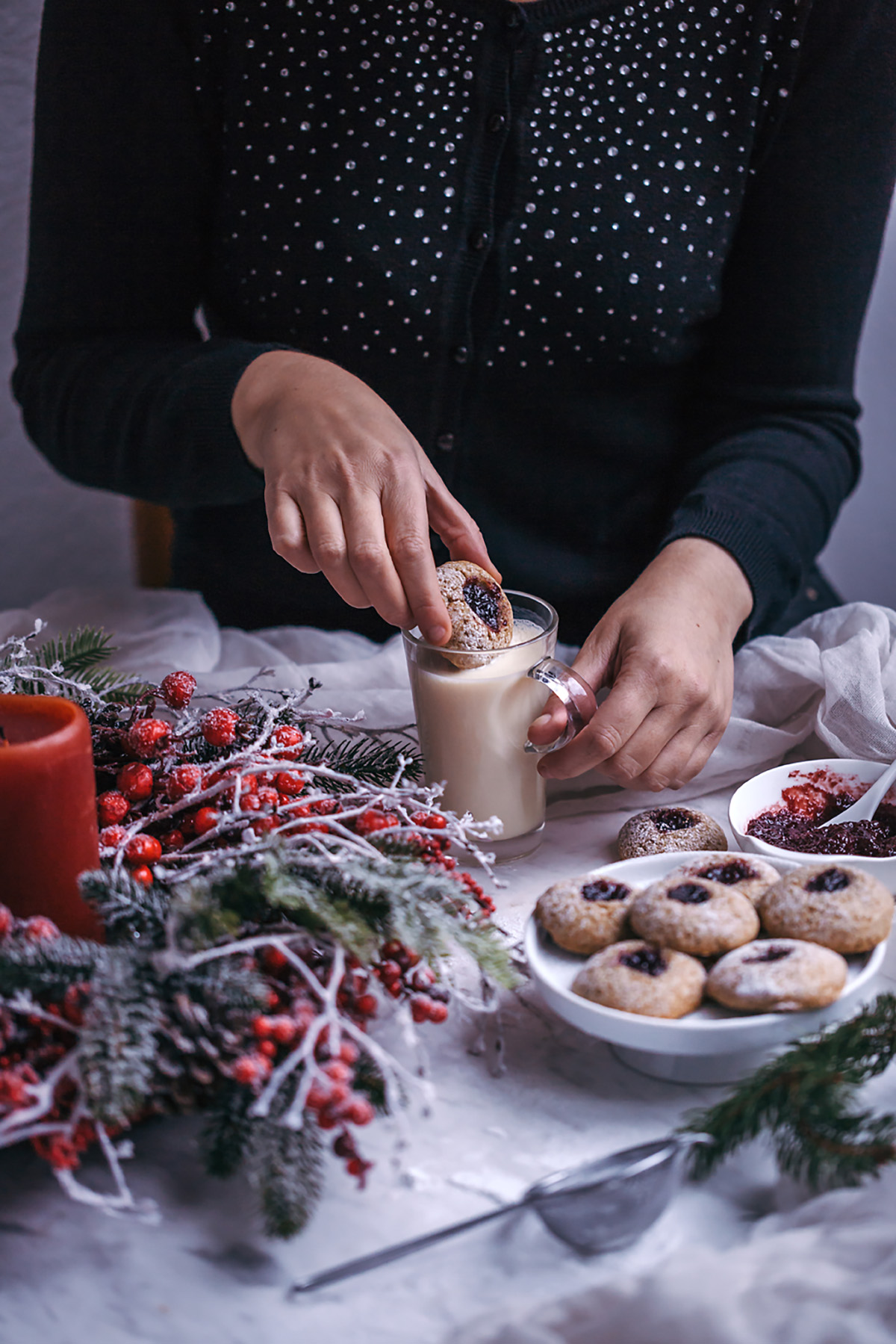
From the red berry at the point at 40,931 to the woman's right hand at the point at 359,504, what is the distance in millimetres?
333

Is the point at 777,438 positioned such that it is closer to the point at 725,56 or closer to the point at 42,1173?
the point at 725,56

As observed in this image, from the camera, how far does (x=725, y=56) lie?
109cm

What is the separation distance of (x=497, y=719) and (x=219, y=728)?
215mm

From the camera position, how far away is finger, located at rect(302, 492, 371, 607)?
2.52 ft

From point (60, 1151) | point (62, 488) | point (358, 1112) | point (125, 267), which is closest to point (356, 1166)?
point (358, 1112)

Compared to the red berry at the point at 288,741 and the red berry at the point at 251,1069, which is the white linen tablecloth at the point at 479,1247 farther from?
the red berry at the point at 288,741

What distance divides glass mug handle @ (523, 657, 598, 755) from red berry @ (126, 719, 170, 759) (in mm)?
280

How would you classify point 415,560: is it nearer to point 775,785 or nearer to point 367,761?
point 367,761

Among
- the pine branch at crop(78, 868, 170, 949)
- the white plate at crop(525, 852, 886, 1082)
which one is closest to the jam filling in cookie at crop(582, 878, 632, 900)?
the white plate at crop(525, 852, 886, 1082)

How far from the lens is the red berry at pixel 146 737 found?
0.74 meters

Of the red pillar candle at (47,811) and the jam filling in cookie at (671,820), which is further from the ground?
the red pillar candle at (47,811)

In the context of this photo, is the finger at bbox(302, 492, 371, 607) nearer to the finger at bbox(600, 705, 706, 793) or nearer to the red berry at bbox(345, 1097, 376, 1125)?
the finger at bbox(600, 705, 706, 793)

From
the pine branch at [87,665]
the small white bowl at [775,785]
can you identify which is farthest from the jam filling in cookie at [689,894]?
the pine branch at [87,665]

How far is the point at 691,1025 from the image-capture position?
527 mm
